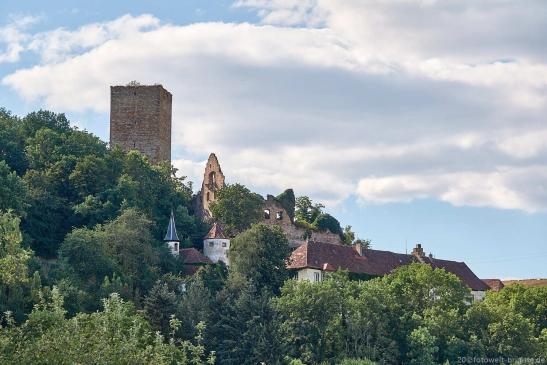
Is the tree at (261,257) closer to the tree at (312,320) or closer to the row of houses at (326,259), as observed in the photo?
the tree at (312,320)

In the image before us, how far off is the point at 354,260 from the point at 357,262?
0.25 meters

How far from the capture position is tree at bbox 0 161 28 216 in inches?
2751

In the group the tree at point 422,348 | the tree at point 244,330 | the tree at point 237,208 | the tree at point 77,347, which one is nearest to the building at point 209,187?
the tree at point 237,208

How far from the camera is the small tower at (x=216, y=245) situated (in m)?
80.9

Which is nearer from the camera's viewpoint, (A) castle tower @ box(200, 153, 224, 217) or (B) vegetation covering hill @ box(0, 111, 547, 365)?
(B) vegetation covering hill @ box(0, 111, 547, 365)

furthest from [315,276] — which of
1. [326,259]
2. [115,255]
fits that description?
[115,255]

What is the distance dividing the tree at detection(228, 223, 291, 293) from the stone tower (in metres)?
23.5

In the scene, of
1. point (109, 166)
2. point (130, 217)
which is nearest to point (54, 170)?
point (109, 166)

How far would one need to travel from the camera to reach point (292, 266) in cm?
8269

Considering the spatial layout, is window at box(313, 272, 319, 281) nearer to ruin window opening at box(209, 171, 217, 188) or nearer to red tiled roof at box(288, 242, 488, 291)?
red tiled roof at box(288, 242, 488, 291)

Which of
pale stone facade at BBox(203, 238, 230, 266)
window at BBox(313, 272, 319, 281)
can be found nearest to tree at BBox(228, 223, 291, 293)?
pale stone facade at BBox(203, 238, 230, 266)

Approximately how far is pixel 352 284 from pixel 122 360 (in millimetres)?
41322

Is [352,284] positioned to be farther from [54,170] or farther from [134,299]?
[54,170]

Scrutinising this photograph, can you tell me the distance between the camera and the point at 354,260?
87.2 m
